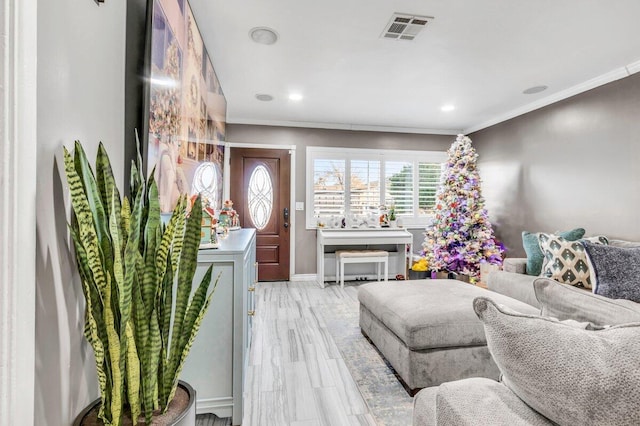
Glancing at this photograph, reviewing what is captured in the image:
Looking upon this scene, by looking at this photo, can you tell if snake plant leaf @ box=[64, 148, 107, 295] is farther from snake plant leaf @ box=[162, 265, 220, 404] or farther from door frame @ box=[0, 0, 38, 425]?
snake plant leaf @ box=[162, 265, 220, 404]

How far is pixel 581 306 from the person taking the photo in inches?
32.3

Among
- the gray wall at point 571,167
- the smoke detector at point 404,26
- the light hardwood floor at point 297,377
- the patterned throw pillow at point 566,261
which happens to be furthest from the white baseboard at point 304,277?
the smoke detector at point 404,26

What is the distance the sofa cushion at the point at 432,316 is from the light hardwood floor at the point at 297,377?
0.48 metres

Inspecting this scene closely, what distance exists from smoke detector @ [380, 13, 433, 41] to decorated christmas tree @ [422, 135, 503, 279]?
8.58 feet

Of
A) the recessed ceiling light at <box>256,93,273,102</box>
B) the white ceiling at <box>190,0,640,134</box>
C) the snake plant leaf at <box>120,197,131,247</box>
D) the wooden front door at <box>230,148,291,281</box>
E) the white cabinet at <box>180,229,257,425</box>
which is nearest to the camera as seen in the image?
the snake plant leaf at <box>120,197,131,247</box>

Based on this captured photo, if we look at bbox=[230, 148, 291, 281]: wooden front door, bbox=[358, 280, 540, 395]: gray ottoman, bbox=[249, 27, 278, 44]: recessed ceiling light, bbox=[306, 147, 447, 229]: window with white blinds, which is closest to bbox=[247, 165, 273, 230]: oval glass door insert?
bbox=[230, 148, 291, 281]: wooden front door

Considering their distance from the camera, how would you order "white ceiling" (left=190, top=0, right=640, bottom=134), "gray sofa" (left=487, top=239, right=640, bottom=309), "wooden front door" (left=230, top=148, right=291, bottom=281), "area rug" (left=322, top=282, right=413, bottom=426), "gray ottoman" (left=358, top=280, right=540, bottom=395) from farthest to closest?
"wooden front door" (left=230, top=148, right=291, bottom=281) → "gray sofa" (left=487, top=239, right=640, bottom=309) → "white ceiling" (left=190, top=0, right=640, bottom=134) → "gray ottoman" (left=358, top=280, right=540, bottom=395) → "area rug" (left=322, top=282, right=413, bottom=426)

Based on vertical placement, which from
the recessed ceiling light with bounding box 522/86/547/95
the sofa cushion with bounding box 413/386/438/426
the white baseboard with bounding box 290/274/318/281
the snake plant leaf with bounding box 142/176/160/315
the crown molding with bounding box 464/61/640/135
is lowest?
the white baseboard with bounding box 290/274/318/281

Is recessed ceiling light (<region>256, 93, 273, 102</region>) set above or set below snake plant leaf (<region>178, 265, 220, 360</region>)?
above

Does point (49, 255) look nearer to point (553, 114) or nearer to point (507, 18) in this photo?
point (507, 18)

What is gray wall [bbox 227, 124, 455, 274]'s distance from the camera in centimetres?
485

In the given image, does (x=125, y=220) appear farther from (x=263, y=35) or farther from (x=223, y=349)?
(x=263, y=35)

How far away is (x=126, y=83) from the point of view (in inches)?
50.2

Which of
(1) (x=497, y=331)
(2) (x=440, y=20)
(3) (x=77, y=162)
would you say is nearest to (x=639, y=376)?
(1) (x=497, y=331)
